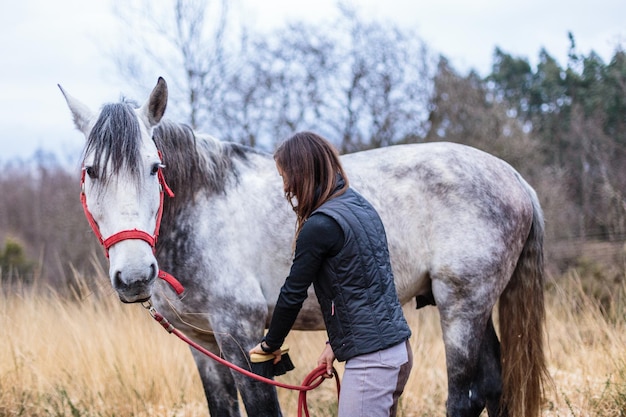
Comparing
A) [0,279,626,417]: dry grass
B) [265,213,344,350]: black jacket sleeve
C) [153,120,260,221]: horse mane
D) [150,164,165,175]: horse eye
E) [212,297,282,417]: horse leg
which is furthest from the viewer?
[0,279,626,417]: dry grass

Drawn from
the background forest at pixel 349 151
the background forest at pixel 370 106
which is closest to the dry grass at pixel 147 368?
the background forest at pixel 349 151

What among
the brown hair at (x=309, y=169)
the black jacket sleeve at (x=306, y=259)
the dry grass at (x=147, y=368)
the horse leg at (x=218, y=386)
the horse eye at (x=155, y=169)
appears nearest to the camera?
the black jacket sleeve at (x=306, y=259)

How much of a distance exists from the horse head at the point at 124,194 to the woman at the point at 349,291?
2.05 ft

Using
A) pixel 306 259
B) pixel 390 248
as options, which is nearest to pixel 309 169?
pixel 306 259

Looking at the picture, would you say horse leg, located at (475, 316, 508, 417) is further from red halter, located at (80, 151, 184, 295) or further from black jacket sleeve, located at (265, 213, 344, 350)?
red halter, located at (80, 151, 184, 295)

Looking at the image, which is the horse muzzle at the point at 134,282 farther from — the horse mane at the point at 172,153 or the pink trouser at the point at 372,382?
the pink trouser at the point at 372,382

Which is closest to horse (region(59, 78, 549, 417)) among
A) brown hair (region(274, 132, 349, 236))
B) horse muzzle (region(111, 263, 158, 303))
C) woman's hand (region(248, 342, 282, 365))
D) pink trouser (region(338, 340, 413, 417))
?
horse muzzle (region(111, 263, 158, 303))

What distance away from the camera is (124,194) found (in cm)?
259

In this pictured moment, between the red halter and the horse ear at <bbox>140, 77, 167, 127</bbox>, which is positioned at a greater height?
the horse ear at <bbox>140, 77, 167, 127</bbox>

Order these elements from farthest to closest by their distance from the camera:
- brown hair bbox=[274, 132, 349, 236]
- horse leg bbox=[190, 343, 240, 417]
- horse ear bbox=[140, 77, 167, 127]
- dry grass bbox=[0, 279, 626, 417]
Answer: dry grass bbox=[0, 279, 626, 417]
horse leg bbox=[190, 343, 240, 417]
horse ear bbox=[140, 77, 167, 127]
brown hair bbox=[274, 132, 349, 236]

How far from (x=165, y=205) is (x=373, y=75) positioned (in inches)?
357

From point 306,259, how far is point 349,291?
20cm

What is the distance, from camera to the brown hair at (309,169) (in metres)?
2.38

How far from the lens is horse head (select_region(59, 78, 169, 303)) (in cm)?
248
